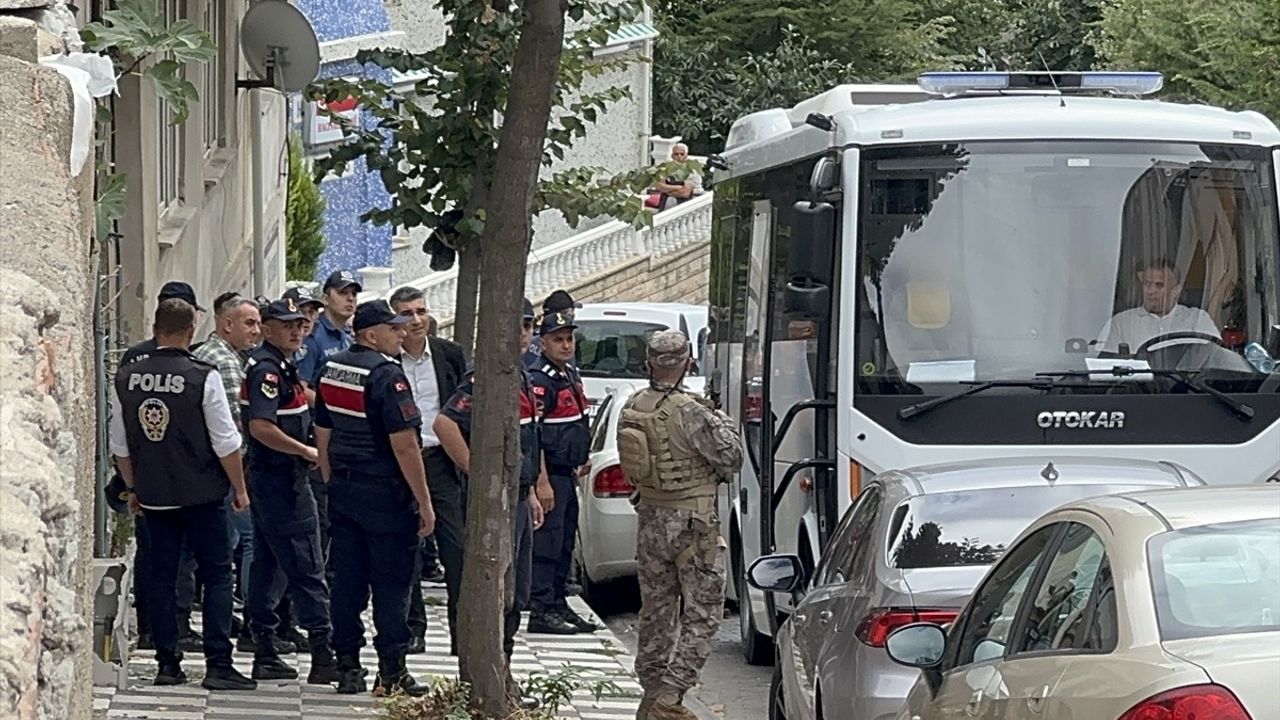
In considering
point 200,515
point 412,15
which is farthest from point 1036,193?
point 412,15

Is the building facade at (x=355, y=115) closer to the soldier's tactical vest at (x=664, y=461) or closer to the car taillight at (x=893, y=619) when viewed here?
the soldier's tactical vest at (x=664, y=461)

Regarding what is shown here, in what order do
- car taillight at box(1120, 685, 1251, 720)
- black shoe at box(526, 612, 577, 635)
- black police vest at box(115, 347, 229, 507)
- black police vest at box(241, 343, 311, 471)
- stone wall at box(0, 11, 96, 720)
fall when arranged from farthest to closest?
black shoe at box(526, 612, 577, 635), black police vest at box(241, 343, 311, 471), black police vest at box(115, 347, 229, 507), car taillight at box(1120, 685, 1251, 720), stone wall at box(0, 11, 96, 720)

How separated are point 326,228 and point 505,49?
62.2 ft

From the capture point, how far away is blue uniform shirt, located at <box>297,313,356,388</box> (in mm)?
12938

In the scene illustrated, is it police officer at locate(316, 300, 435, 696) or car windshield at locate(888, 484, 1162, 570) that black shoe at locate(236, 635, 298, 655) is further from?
car windshield at locate(888, 484, 1162, 570)

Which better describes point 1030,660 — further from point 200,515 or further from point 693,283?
point 693,283

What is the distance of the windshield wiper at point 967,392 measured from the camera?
32.2 ft

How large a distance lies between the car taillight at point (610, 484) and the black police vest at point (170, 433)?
5.01 m

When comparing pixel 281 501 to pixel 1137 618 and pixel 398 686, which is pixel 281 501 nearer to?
pixel 398 686

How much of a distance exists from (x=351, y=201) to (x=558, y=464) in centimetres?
2119

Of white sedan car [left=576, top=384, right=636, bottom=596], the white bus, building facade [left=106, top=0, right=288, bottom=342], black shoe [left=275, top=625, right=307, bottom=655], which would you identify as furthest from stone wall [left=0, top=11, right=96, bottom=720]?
white sedan car [left=576, top=384, right=636, bottom=596]

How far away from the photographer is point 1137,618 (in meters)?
4.38

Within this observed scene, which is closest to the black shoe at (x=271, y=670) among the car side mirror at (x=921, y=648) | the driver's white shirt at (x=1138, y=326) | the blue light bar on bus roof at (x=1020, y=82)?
the driver's white shirt at (x=1138, y=326)

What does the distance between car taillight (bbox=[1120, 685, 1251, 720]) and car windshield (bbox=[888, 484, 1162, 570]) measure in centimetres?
319
